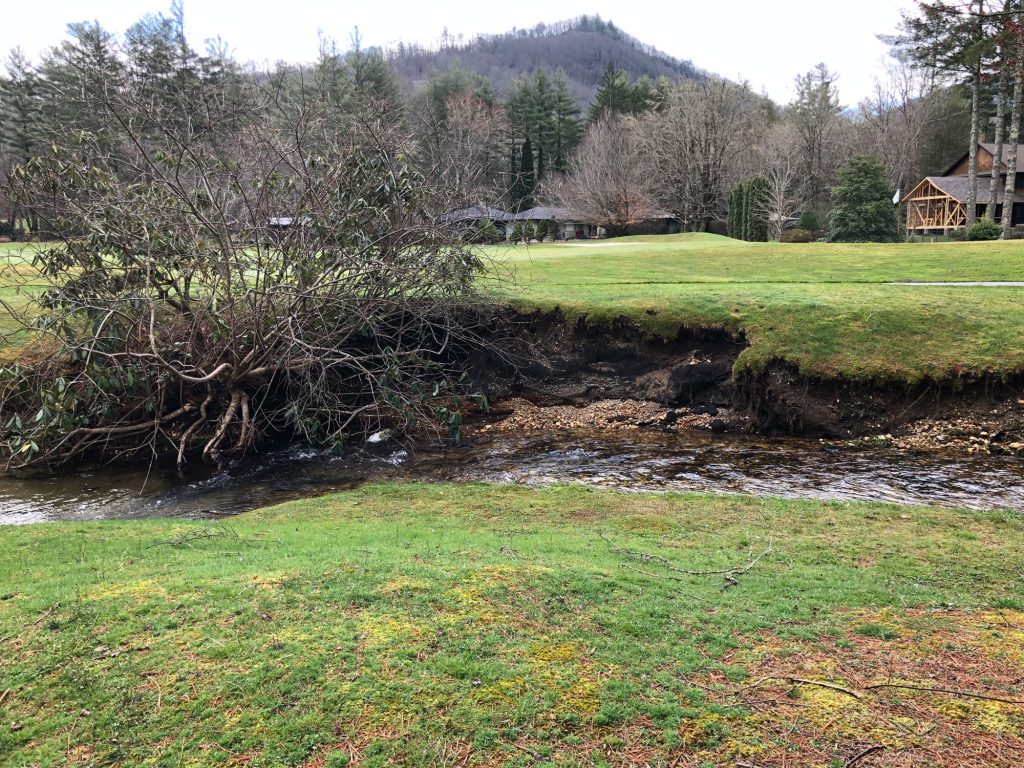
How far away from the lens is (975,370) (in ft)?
38.4

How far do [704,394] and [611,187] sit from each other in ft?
126

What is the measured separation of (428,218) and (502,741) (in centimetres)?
1150

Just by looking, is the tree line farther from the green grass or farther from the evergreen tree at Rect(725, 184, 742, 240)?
the green grass

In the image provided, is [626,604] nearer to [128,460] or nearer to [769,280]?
[128,460]

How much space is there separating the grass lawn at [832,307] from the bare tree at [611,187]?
28855 millimetres

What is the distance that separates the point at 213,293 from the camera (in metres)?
11.6

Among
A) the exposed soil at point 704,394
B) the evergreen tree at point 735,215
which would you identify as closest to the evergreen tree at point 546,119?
the evergreen tree at point 735,215

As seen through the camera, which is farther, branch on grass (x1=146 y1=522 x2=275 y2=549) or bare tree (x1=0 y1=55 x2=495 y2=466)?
bare tree (x1=0 y1=55 x2=495 y2=466)

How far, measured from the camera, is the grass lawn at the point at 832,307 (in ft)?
40.2

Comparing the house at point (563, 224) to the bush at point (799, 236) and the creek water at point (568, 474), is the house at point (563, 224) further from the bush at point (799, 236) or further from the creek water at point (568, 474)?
the creek water at point (568, 474)

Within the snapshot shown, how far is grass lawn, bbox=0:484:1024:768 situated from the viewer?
2.98m

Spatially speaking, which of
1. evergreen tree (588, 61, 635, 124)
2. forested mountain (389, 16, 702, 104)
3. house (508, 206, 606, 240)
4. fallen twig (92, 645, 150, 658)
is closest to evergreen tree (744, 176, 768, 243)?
house (508, 206, 606, 240)

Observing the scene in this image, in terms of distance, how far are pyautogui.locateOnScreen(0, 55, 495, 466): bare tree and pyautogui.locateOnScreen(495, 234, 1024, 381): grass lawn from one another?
410cm

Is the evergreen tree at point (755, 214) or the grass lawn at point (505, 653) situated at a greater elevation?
the evergreen tree at point (755, 214)
